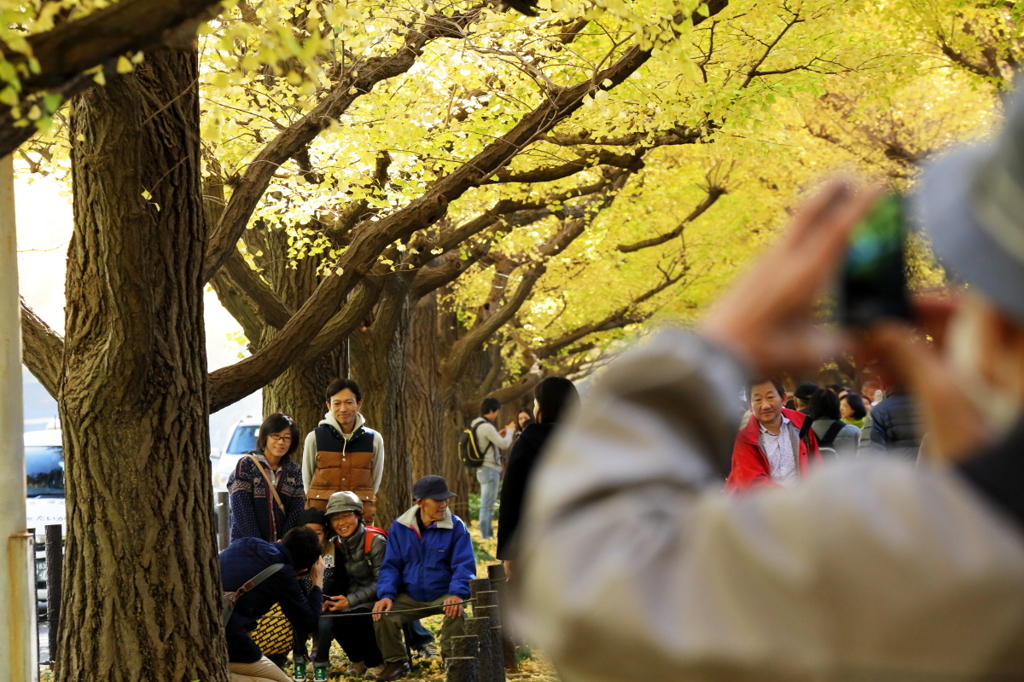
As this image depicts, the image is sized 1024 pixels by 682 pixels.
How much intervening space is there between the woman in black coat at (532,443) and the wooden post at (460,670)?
1.95ft

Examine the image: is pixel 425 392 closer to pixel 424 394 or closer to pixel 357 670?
pixel 424 394

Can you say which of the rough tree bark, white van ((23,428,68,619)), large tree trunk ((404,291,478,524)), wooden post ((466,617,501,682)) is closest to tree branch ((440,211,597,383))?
large tree trunk ((404,291,478,524))

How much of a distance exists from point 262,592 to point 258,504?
137 centimetres

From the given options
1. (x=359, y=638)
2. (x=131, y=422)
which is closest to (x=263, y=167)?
(x=131, y=422)

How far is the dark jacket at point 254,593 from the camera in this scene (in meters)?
7.12

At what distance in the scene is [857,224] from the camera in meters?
1.08

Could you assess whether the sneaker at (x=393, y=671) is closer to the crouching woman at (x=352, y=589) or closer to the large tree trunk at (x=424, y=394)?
the crouching woman at (x=352, y=589)

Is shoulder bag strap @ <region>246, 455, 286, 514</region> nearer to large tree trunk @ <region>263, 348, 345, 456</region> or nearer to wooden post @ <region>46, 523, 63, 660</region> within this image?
wooden post @ <region>46, 523, 63, 660</region>

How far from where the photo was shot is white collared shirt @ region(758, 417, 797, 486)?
7402 mm

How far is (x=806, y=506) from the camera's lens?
3.20ft

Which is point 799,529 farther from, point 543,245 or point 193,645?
point 543,245

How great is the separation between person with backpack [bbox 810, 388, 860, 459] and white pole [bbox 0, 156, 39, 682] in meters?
5.46

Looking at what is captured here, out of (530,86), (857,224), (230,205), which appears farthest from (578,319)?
(857,224)

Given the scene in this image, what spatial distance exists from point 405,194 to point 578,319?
1704cm
